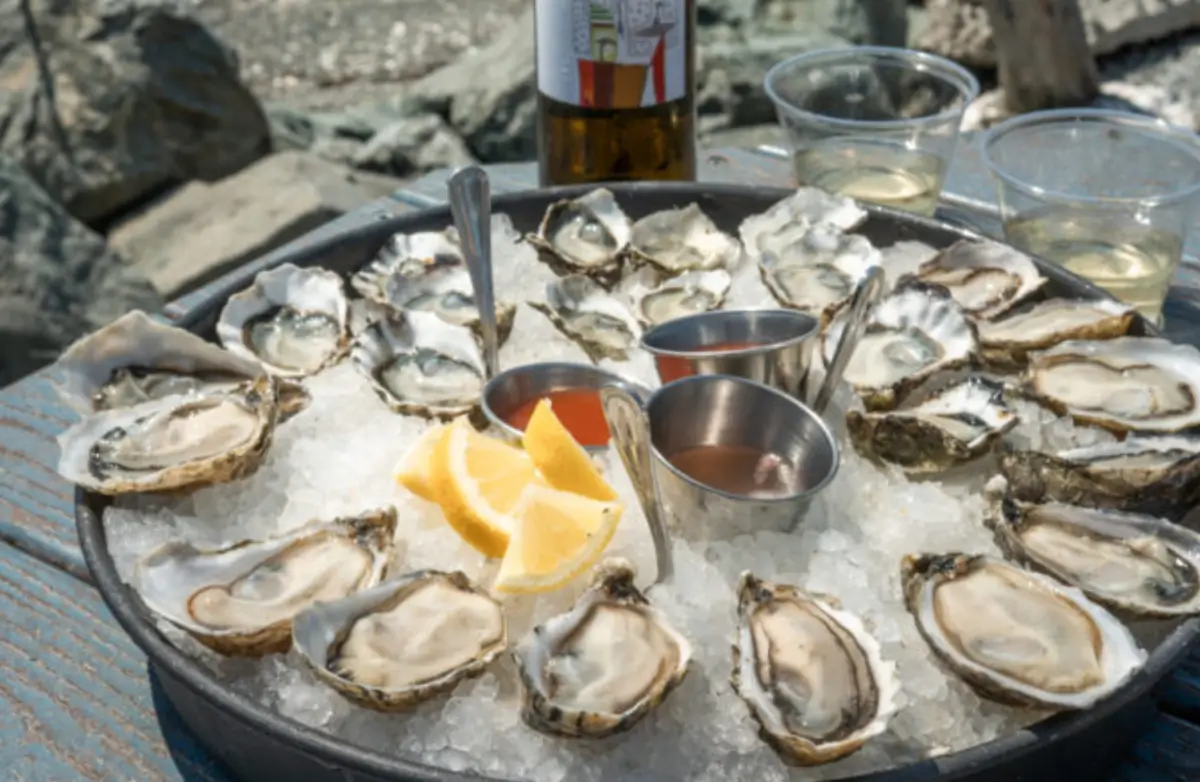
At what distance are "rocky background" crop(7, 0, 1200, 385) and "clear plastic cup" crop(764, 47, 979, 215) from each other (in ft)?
6.03

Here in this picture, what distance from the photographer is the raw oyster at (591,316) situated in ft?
4.89

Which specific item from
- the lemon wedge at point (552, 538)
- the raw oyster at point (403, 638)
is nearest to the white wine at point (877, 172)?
the lemon wedge at point (552, 538)

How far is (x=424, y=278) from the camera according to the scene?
1607 millimetres

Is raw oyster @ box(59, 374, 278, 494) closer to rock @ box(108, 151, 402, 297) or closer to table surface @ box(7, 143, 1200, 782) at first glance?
table surface @ box(7, 143, 1200, 782)

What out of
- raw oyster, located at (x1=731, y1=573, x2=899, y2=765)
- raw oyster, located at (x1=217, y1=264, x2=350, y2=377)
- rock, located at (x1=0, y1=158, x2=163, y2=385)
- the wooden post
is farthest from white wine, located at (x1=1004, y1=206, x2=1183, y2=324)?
the wooden post

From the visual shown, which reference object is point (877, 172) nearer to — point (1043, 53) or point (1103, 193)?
point (1103, 193)

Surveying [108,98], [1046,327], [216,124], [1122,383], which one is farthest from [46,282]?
[1122,383]

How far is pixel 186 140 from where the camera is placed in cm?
418

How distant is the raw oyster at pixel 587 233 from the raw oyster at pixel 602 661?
637mm

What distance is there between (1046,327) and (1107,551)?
0.39 m

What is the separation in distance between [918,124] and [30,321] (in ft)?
6.73

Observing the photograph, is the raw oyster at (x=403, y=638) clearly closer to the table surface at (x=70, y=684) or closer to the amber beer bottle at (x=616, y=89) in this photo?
the table surface at (x=70, y=684)

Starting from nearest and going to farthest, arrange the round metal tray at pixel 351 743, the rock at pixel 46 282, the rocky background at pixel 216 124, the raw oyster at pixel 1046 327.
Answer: the round metal tray at pixel 351 743, the raw oyster at pixel 1046 327, the rock at pixel 46 282, the rocky background at pixel 216 124

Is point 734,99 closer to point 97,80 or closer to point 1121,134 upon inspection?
point 97,80
